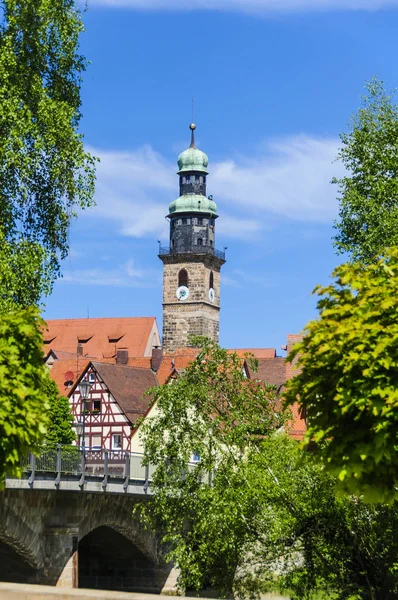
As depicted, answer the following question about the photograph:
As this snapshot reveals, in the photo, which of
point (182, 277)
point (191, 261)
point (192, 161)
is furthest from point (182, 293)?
point (192, 161)

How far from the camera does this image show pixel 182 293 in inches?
4200

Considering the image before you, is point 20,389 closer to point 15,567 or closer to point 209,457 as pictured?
point 209,457

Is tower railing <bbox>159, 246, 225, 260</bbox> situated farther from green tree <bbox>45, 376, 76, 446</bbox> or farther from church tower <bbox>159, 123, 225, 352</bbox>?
green tree <bbox>45, 376, 76, 446</bbox>

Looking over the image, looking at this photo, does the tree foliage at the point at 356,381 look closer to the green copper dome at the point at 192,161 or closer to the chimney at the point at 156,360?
the chimney at the point at 156,360

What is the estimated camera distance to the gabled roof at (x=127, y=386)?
65.9 m

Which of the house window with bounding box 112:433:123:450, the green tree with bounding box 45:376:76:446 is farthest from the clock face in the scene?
the green tree with bounding box 45:376:76:446

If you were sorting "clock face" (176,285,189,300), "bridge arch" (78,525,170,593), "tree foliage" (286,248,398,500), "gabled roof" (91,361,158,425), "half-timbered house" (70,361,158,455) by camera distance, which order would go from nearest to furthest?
1. "tree foliage" (286,248,398,500)
2. "bridge arch" (78,525,170,593)
3. "half-timbered house" (70,361,158,455)
4. "gabled roof" (91,361,158,425)
5. "clock face" (176,285,189,300)

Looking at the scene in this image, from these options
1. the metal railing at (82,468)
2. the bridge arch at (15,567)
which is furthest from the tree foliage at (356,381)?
the bridge arch at (15,567)

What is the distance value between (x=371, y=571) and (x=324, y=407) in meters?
10.9

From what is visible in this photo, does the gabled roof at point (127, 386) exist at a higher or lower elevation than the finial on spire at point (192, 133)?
lower

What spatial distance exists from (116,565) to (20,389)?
103 ft

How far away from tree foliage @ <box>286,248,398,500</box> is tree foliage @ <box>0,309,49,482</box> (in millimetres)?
3415

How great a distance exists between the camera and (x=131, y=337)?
106m

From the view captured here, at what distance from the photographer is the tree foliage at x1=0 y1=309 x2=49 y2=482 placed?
15672 millimetres
